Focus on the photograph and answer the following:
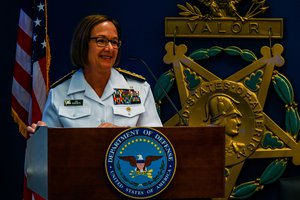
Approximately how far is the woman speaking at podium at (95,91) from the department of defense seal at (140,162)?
1.84ft

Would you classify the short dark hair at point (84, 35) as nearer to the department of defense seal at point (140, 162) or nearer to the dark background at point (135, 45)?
the department of defense seal at point (140, 162)

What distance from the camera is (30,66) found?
4055 millimetres

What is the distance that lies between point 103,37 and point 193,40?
5.66 ft

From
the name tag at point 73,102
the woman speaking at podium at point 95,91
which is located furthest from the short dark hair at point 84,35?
the name tag at point 73,102

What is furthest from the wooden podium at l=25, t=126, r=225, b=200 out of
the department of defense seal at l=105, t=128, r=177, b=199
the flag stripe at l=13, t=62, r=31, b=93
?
the flag stripe at l=13, t=62, r=31, b=93

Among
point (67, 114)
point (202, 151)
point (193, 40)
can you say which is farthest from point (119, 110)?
point (193, 40)

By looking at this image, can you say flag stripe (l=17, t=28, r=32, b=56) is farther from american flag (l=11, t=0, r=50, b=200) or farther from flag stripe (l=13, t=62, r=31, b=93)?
flag stripe (l=13, t=62, r=31, b=93)

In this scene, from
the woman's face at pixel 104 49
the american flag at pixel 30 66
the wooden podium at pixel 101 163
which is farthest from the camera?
the american flag at pixel 30 66

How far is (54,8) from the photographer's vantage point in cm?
444

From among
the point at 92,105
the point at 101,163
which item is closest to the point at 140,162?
the point at 101,163

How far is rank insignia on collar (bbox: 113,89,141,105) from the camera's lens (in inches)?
112

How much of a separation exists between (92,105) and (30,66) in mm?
1360

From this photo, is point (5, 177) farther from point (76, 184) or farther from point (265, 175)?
point (76, 184)

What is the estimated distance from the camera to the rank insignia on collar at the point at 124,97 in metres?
2.84
